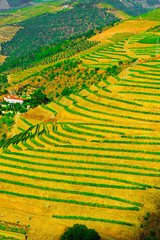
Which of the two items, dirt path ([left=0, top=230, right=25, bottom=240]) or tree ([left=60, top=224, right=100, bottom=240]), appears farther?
dirt path ([left=0, top=230, right=25, bottom=240])

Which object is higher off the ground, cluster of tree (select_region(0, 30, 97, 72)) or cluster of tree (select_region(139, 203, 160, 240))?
cluster of tree (select_region(0, 30, 97, 72))

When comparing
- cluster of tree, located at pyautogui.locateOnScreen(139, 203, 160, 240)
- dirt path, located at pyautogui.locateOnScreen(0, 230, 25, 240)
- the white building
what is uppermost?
the white building

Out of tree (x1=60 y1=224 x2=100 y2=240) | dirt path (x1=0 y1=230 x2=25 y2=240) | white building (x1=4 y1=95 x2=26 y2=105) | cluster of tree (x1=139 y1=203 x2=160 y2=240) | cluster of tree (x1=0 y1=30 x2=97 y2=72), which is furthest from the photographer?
cluster of tree (x1=0 y1=30 x2=97 y2=72)

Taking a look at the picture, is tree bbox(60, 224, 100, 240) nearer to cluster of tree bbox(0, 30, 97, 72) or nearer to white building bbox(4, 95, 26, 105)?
white building bbox(4, 95, 26, 105)

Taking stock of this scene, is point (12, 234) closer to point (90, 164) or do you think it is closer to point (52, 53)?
point (90, 164)

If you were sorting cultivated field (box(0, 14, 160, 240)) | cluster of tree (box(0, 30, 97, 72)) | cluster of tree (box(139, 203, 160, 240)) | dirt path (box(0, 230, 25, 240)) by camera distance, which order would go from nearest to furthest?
cluster of tree (box(139, 203, 160, 240)) < dirt path (box(0, 230, 25, 240)) < cultivated field (box(0, 14, 160, 240)) < cluster of tree (box(0, 30, 97, 72))

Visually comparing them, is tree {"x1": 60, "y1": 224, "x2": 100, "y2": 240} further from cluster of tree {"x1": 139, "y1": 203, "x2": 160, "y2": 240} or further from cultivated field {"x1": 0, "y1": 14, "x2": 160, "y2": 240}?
cluster of tree {"x1": 139, "y1": 203, "x2": 160, "y2": 240}

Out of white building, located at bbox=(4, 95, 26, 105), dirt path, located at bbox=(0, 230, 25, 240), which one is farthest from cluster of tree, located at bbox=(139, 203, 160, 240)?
white building, located at bbox=(4, 95, 26, 105)

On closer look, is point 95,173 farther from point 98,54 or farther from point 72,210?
point 98,54

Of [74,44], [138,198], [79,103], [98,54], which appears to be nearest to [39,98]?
[79,103]

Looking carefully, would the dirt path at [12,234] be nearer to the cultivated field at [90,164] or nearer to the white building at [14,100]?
the cultivated field at [90,164]
